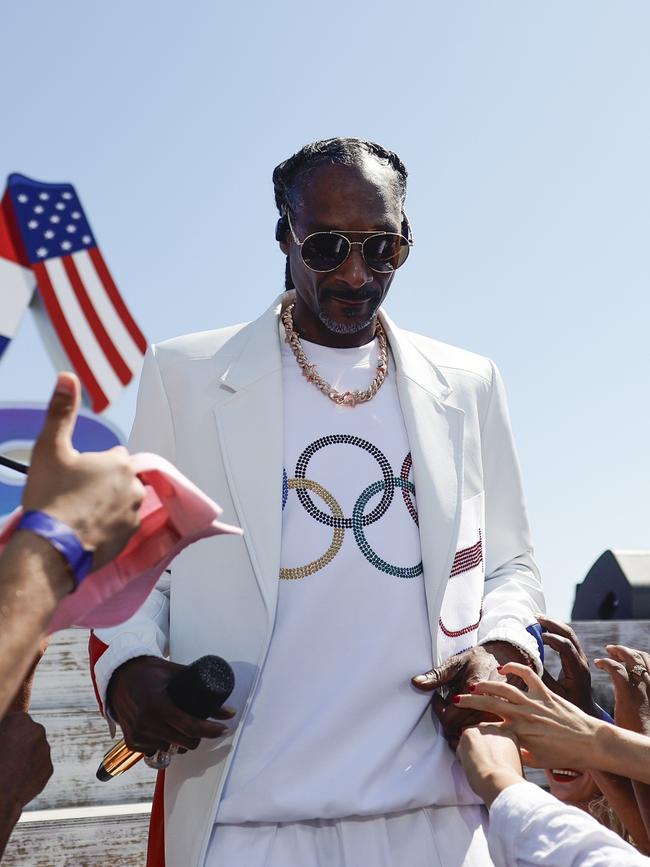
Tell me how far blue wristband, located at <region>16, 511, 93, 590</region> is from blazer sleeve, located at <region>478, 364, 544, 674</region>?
1446mm

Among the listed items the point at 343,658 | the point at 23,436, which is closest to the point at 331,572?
the point at 343,658

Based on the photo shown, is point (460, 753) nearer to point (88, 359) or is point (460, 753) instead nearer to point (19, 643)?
point (19, 643)

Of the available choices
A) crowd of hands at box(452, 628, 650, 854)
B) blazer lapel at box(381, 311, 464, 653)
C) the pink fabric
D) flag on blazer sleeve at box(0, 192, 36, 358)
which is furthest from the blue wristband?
flag on blazer sleeve at box(0, 192, 36, 358)

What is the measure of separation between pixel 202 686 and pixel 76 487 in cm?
90

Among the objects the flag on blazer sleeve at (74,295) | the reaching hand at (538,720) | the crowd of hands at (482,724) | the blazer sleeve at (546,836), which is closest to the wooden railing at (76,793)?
the crowd of hands at (482,724)

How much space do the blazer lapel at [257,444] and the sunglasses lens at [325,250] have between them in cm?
22

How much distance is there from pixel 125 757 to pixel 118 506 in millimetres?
1274

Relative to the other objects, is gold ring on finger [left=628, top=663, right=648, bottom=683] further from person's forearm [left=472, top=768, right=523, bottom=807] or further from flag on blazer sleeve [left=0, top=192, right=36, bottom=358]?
flag on blazer sleeve [left=0, top=192, right=36, bottom=358]

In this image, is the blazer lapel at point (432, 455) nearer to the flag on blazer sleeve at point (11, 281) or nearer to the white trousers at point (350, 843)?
the white trousers at point (350, 843)

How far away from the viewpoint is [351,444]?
250cm

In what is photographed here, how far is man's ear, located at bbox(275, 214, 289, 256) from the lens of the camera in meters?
2.85

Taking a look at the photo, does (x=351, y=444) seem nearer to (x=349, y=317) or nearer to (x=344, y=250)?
(x=349, y=317)

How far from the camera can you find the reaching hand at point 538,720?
2.17 meters

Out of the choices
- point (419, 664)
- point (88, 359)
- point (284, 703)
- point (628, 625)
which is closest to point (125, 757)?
point (284, 703)
